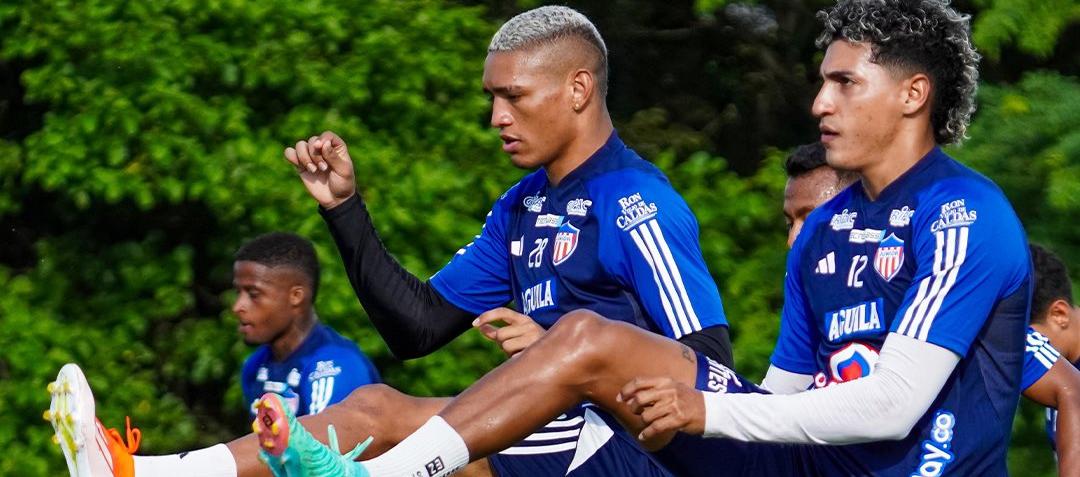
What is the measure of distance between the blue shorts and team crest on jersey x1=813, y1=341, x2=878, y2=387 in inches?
20.3

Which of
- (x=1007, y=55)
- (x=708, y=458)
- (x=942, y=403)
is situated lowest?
(x=1007, y=55)

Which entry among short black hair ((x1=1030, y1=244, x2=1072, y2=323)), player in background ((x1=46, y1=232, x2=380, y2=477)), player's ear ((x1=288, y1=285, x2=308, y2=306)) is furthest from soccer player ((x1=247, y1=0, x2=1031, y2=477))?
player's ear ((x1=288, y1=285, x2=308, y2=306))

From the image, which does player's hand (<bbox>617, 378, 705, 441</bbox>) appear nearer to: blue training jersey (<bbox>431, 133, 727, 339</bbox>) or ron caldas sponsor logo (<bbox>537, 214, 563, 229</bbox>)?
blue training jersey (<bbox>431, 133, 727, 339</bbox>)

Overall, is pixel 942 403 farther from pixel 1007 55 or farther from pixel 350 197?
pixel 1007 55

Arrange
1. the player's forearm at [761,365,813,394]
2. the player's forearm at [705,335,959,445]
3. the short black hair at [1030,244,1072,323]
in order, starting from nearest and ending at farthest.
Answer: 1. the player's forearm at [705,335,959,445]
2. the player's forearm at [761,365,813,394]
3. the short black hair at [1030,244,1072,323]

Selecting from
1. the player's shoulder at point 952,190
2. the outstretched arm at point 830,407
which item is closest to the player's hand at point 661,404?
the outstretched arm at point 830,407

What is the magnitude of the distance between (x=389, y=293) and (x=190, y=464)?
2.57 feet

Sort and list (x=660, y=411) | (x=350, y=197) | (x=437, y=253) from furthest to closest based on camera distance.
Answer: (x=437, y=253), (x=350, y=197), (x=660, y=411)

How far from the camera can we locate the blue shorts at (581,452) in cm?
501

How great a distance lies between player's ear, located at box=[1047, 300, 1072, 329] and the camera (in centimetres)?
623

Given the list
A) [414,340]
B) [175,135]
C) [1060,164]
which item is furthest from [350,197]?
[175,135]

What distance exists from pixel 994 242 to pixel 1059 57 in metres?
4.94

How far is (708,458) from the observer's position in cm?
468

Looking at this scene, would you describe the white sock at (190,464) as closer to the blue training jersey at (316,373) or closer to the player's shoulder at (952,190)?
the blue training jersey at (316,373)
